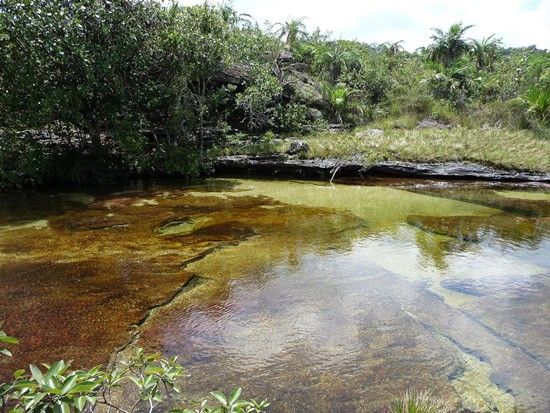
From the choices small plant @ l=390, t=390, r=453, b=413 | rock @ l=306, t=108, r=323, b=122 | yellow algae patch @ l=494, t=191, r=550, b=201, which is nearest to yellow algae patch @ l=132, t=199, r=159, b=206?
small plant @ l=390, t=390, r=453, b=413

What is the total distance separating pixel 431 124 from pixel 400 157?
24.0ft

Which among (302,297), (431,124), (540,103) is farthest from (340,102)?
(302,297)

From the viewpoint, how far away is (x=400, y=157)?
15.3 meters

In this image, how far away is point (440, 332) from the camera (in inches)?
188

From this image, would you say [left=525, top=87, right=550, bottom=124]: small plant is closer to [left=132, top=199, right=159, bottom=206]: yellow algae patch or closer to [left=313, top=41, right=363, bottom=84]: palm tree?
[left=313, top=41, right=363, bottom=84]: palm tree

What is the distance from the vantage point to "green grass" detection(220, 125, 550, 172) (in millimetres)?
14578

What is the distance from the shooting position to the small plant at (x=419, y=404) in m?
3.21

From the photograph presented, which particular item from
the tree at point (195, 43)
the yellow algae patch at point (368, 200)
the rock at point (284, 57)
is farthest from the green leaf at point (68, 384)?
the rock at point (284, 57)

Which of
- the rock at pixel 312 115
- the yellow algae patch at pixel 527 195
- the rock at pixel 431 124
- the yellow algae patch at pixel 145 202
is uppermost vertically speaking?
the rock at pixel 312 115

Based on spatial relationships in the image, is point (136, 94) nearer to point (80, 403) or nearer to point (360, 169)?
point (360, 169)

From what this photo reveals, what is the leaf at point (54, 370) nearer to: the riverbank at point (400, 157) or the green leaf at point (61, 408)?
the green leaf at point (61, 408)

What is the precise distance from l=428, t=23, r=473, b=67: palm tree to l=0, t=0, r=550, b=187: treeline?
32.3 feet

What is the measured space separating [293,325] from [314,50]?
80.4ft

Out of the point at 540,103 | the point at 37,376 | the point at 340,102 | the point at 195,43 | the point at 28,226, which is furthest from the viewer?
the point at 340,102
